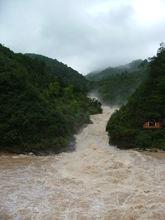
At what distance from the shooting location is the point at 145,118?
2798 centimetres

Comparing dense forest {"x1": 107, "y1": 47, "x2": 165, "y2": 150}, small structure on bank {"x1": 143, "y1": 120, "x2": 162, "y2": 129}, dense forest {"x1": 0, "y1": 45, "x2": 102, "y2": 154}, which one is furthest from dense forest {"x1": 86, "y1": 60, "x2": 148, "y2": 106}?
small structure on bank {"x1": 143, "y1": 120, "x2": 162, "y2": 129}

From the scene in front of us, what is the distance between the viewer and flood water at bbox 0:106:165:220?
56.0 feet

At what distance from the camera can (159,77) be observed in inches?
1166

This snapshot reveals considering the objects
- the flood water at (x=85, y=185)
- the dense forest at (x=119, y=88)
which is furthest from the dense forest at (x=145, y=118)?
the dense forest at (x=119, y=88)

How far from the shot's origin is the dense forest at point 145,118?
26781 millimetres

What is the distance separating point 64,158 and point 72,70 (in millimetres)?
38558

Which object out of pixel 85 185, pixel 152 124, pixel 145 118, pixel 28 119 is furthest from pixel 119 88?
pixel 85 185

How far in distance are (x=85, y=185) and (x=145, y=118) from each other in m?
9.04

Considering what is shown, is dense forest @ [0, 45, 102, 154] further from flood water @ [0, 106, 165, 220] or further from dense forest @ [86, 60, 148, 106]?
dense forest @ [86, 60, 148, 106]

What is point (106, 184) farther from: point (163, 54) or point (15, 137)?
point (163, 54)

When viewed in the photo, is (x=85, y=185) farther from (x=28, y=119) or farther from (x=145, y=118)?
(x=145, y=118)

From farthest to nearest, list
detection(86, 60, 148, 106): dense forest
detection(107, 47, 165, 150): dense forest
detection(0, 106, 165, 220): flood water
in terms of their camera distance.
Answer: detection(86, 60, 148, 106): dense forest → detection(107, 47, 165, 150): dense forest → detection(0, 106, 165, 220): flood water

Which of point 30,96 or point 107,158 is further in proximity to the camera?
point 30,96

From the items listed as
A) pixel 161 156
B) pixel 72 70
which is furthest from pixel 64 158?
pixel 72 70
